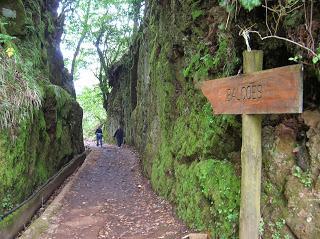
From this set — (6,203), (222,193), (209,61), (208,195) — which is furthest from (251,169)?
(6,203)

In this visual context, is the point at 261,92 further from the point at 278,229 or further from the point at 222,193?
the point at 222,193

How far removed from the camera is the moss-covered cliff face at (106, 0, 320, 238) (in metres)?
3.97

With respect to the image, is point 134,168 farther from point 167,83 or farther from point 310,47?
point 310,47

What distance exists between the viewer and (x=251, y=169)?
3828 millimetres

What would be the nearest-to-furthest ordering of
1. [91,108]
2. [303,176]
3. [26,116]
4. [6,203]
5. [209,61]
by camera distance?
[303,176] → [209,61] → [6,203] → [26,116] → [91,108]

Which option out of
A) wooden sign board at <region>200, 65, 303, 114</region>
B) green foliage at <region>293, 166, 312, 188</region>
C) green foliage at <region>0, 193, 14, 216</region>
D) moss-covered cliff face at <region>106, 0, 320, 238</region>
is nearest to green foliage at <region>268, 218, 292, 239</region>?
moss-covered cliff face at <region>106, 0, 320, 238</region>

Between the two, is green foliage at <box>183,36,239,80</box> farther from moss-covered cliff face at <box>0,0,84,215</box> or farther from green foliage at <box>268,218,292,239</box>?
moss-covered cliff face at <box>0,0,84,215</box>

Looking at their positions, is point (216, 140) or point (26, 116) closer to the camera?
point (216, 140)

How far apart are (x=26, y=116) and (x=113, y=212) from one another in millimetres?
2886

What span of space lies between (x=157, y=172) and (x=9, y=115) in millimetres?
4094

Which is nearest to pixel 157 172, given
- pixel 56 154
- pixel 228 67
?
pixel 56 154

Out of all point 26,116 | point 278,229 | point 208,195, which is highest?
point 26,116

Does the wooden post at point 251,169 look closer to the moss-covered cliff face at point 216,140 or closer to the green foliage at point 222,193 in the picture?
the moss-covered cliff face at point 216,140

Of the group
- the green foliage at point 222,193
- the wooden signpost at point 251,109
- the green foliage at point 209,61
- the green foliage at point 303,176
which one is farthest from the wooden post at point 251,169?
the green foliage at point 209,61
